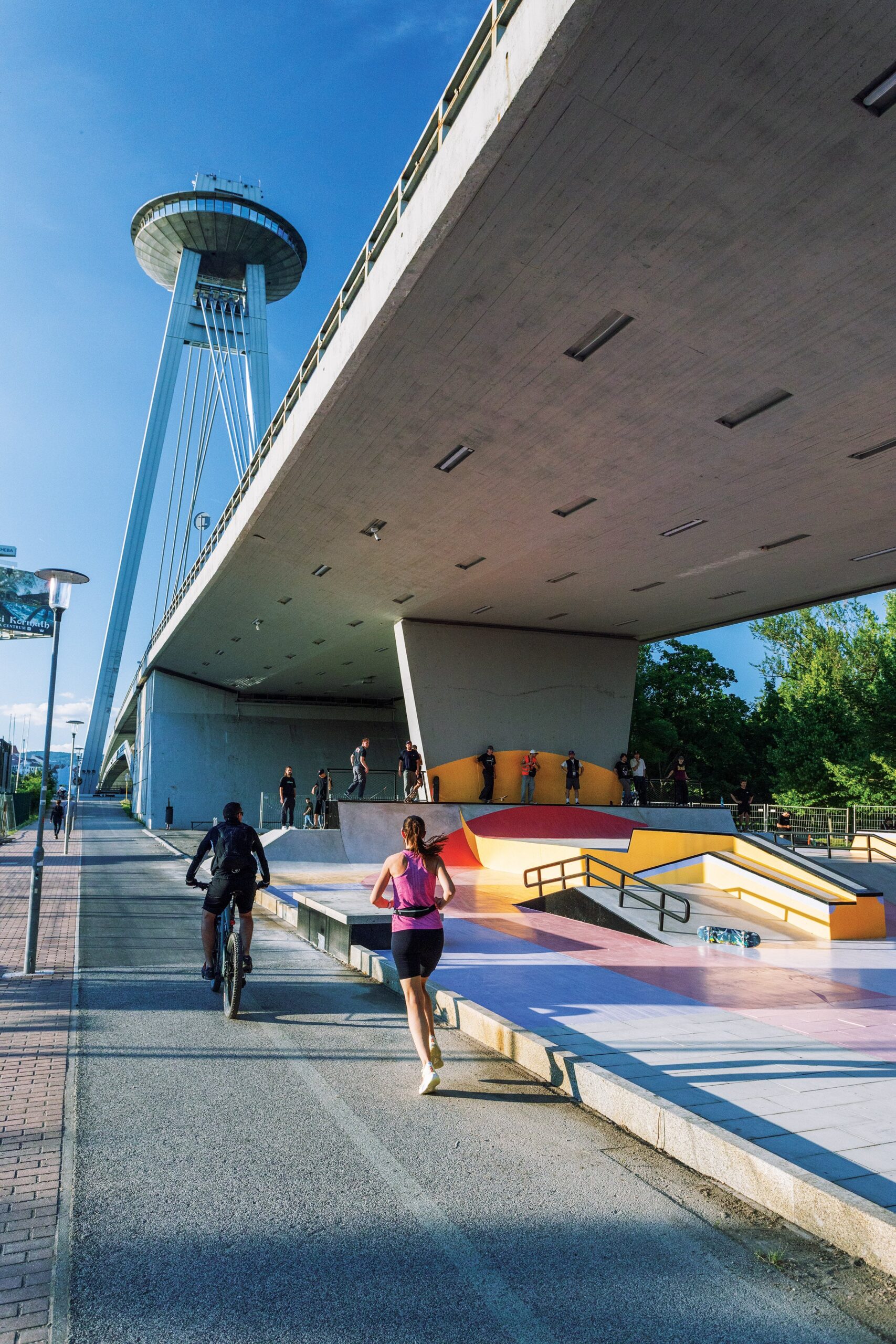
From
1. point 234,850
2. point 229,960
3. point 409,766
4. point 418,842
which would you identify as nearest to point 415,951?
point 418,842

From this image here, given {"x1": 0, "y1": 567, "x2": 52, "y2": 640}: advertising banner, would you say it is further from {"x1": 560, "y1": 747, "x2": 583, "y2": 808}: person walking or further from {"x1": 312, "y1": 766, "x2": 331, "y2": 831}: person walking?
{"x1": 560, "y1": 747, "x2": 583, "y2": 808}: person walking

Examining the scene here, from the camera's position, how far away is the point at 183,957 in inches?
384

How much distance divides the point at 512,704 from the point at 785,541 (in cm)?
1072

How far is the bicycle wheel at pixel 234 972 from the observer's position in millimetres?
6844

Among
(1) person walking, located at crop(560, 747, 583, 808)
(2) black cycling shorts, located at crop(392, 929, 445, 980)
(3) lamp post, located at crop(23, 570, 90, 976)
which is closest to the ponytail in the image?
(2) black cycling shorts, located at crop(392, 929, 445, 980)

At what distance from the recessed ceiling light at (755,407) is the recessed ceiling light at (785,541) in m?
6.11

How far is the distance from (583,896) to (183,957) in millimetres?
6230

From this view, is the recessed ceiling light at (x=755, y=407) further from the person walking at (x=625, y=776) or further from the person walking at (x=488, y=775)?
the person walking at (x=625, y=776)

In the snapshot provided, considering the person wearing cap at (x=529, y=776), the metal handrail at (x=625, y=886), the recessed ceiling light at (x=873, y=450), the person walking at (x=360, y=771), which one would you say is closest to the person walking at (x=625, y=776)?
the person wearing cap at (x=529, y=776)

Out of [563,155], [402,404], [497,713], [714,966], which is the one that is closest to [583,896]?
[714,966]

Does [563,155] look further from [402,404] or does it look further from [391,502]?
[391,502]

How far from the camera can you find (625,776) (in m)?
27.5

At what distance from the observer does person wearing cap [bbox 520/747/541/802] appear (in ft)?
86.7

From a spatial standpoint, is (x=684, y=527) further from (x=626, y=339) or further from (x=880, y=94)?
(x=880, y=94)
